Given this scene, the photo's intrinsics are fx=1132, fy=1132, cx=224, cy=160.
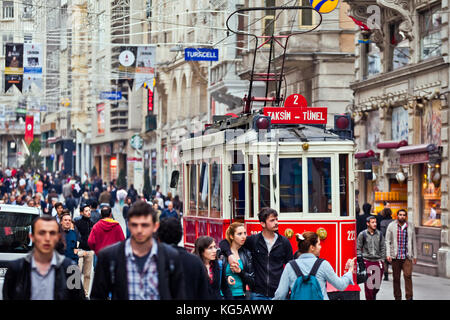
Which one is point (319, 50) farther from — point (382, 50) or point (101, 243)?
point (101, 243)

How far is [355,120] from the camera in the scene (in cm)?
3067

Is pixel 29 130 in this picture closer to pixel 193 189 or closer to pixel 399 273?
pixel 193 189

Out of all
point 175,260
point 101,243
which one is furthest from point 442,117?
point 175,260

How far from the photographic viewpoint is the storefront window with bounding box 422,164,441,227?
979 inches

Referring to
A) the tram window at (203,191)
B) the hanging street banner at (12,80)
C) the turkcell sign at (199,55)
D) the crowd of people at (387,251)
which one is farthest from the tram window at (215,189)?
the hanging street banner at (12,80)

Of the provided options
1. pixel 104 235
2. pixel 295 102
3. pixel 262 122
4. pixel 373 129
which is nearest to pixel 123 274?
pixel 104 235

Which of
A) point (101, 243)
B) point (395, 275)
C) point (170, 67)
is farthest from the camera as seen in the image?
point (170, 67)

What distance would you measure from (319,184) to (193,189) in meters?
3.73

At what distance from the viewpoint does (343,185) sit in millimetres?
16109

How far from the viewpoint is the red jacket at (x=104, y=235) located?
597 inches

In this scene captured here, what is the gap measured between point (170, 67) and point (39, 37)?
20224mm

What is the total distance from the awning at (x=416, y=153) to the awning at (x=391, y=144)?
0.52 metres

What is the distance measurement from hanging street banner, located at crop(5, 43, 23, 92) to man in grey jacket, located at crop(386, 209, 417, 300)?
59.2 ft

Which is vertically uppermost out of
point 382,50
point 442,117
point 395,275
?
point 382,50
